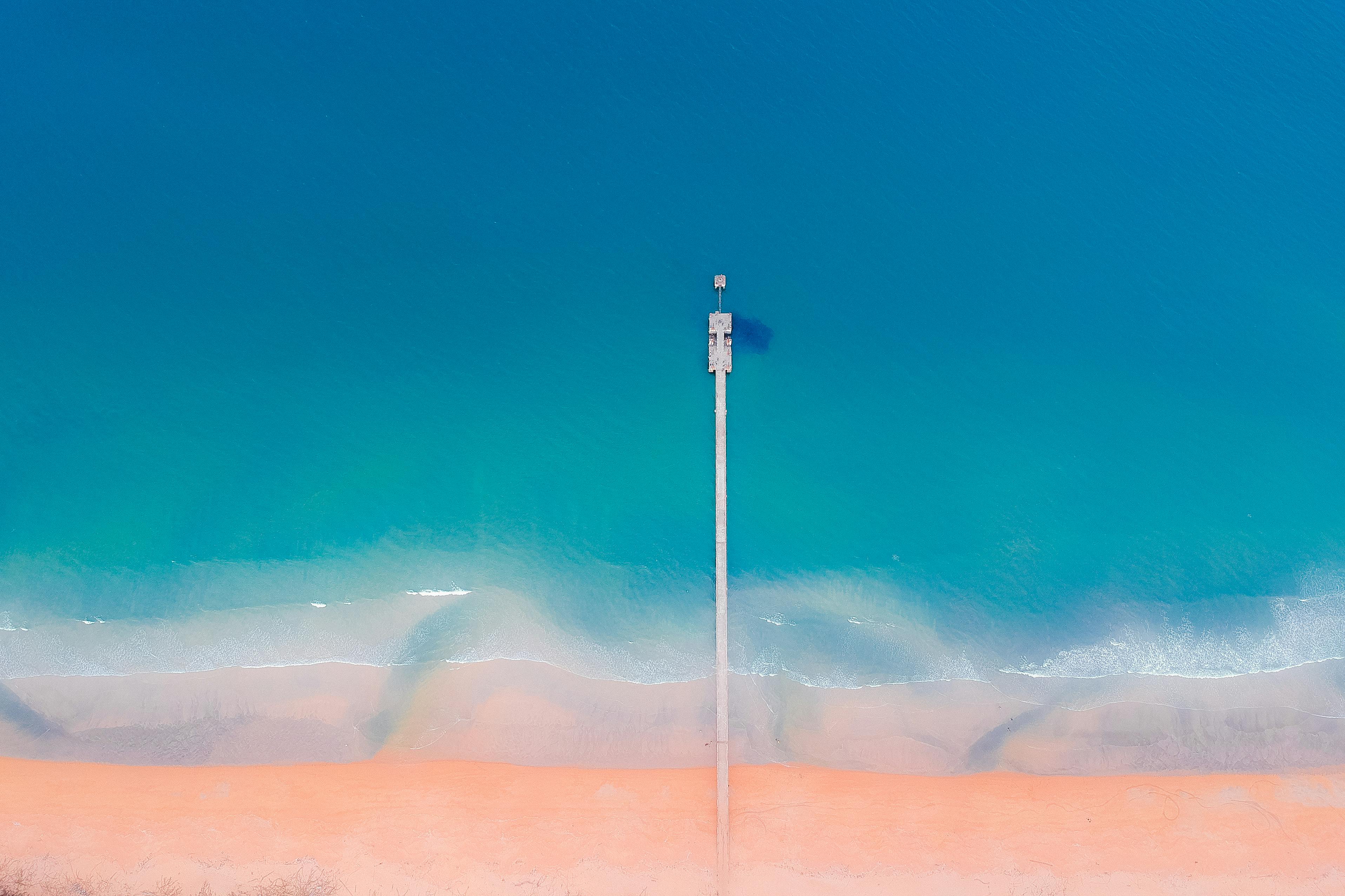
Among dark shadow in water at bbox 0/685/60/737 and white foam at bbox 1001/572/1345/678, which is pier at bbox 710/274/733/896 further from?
dark shadow in water at bbox 0/685/60/737

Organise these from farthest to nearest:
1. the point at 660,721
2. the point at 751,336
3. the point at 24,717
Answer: the point at 751,336, the point at 660,721, the point at 24,717

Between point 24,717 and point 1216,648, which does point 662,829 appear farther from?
point 24,717

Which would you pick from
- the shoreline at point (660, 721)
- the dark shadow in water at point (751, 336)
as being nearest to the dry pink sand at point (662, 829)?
Answer: the shoreline at point (660, 721)

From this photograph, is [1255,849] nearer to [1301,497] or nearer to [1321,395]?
[1301,497]

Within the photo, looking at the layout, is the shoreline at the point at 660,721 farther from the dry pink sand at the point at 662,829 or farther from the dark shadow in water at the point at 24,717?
the dry pink sand at the point at 662,829

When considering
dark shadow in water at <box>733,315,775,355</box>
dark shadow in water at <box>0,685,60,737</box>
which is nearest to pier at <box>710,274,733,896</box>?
dark shadow in water at <box>733,315,775,355</box>

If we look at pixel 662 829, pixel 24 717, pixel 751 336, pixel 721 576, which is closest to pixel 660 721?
pixel 662 829
